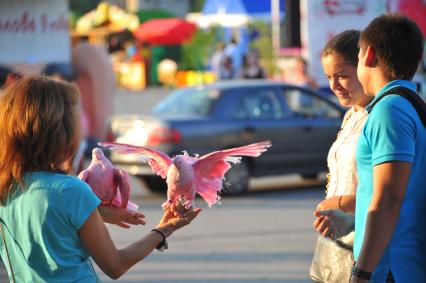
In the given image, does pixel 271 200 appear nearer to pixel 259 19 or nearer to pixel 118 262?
pixel 118 262

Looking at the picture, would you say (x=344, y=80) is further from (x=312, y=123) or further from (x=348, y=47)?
(x=312, y=123)

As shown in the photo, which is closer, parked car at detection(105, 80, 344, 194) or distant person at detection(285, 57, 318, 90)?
parked car at detection(105, 80, 344, 194)

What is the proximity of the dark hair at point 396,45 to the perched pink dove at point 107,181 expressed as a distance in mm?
949

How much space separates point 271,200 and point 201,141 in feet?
3.71

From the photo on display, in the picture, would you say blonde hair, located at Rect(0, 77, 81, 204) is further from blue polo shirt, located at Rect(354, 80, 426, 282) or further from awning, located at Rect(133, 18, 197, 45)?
awning, located at Rect(133, 18, 197, 45)

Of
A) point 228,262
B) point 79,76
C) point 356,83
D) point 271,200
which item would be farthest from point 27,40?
point 356,83

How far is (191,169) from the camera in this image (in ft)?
11.5

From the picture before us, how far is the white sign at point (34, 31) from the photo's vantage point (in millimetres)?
14328

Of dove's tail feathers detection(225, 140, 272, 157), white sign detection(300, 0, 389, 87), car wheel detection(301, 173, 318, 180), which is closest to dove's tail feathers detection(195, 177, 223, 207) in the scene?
dove's tail feathers detection(225, 140, 272, 157)

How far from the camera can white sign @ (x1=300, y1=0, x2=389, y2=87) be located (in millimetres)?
14859

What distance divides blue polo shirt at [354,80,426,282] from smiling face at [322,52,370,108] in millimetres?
731

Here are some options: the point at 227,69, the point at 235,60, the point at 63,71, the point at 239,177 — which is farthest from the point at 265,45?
the point at 63,71

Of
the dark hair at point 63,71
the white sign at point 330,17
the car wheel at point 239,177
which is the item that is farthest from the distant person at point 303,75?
the dark hair at point 63,71

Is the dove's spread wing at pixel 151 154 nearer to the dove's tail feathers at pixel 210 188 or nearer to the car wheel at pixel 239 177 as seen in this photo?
the dove's tail feathers at pixel 210 188
